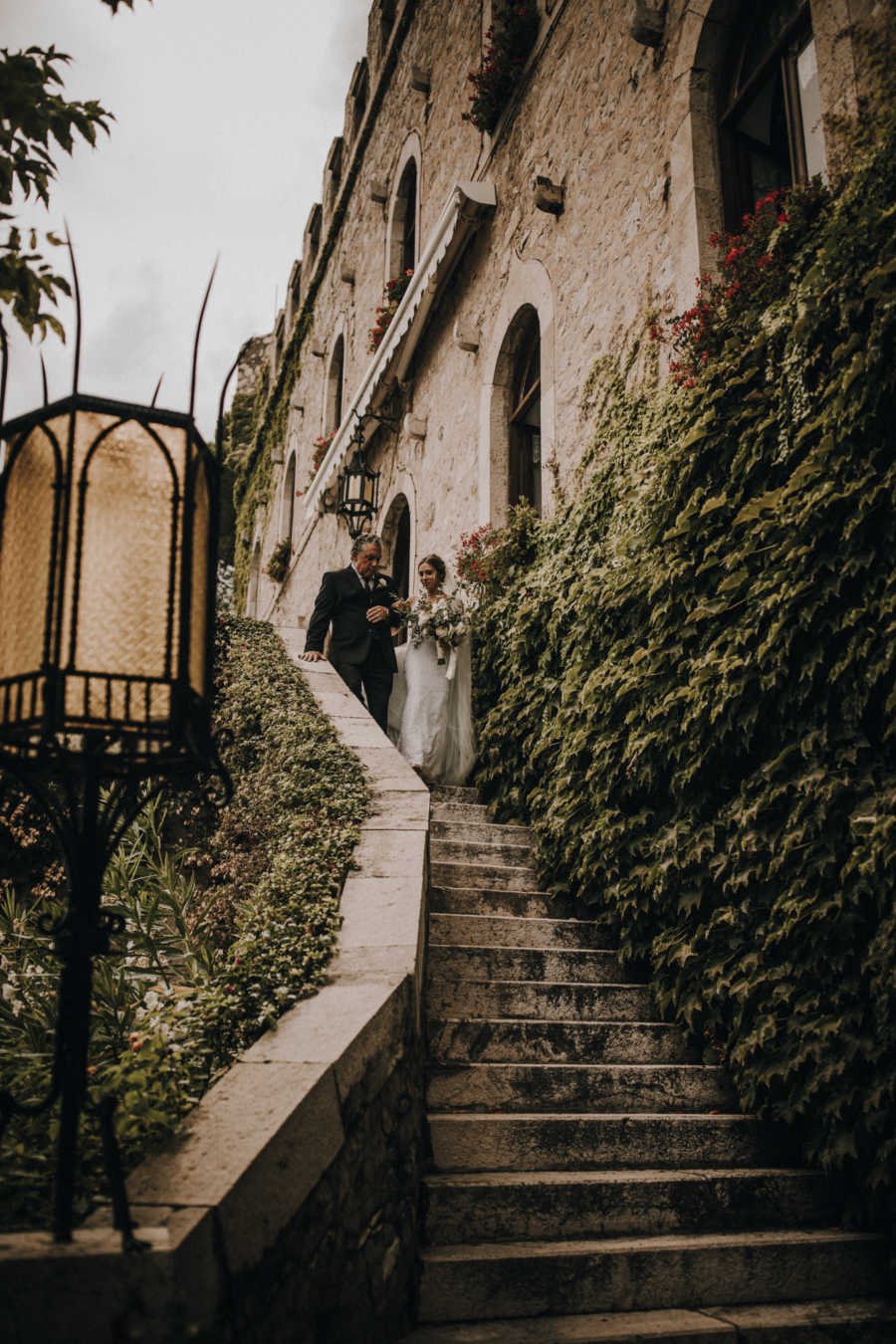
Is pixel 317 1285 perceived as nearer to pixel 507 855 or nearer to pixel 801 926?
pixel 801 926

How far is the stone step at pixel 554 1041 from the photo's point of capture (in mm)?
3846

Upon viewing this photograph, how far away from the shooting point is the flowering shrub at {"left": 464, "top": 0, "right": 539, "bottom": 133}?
332 inches

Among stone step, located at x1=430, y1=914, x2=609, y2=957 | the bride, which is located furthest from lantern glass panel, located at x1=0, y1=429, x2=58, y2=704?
the bride

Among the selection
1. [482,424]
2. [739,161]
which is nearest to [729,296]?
[739,161]

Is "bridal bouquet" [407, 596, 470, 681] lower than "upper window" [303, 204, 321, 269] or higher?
lower

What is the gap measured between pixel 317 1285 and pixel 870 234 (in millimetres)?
3844

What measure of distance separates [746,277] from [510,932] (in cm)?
343

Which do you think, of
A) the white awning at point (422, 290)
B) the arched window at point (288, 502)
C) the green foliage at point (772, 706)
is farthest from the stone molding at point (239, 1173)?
the arched window at point (288, 502)

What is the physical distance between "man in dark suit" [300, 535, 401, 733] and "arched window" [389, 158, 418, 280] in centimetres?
701

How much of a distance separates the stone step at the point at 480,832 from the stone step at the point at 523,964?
1.16 metres

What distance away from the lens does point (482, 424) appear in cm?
887

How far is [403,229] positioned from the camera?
1306 cm

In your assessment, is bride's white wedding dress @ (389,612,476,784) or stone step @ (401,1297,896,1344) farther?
bride's white wedding dress @ (389,612,476,784)

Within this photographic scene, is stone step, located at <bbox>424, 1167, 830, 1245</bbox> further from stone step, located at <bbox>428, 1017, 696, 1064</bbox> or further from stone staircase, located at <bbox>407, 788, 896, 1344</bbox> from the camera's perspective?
stone step, located at <bbox>428, 1017, 696, 1064</bbox>
